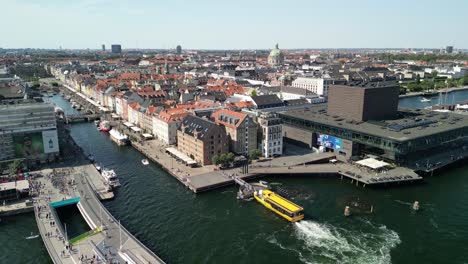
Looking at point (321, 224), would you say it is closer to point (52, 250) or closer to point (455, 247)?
point (455, 247)

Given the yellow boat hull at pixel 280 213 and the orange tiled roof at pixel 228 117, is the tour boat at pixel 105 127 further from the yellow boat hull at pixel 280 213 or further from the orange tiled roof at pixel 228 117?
the yellow boat hull at pixel 280 213

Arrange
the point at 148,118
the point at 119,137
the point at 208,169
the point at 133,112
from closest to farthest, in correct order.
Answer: the point at 208,169 < the point at 119,137 < the point at 148,118 < the point at 133,112

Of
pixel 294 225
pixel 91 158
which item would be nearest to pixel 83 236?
pixel 294 225

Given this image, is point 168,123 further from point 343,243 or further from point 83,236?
point 343,243

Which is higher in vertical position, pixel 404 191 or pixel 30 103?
pixel 30 103

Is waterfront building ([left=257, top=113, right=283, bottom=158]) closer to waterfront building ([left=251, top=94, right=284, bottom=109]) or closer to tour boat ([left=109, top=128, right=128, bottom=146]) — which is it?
waterfront building ([left=251, top=94, right=284, bottom=109])

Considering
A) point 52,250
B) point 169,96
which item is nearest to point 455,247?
point 52,250

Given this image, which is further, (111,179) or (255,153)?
(255,153)
